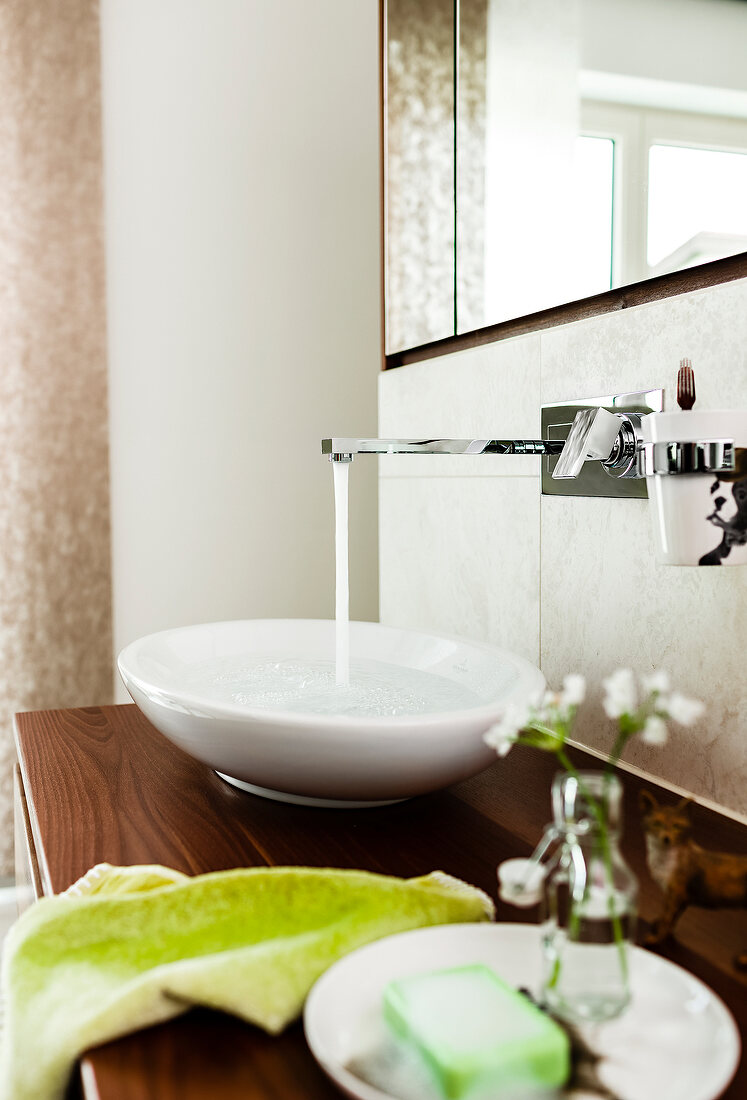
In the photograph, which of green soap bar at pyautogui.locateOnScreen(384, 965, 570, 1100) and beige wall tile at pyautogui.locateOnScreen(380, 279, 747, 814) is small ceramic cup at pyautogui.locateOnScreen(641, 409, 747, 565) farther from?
green soap bar at pyautogui.locateOnScreen(384, 965, 570, 1100)

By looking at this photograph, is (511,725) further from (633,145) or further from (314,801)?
(633,145)

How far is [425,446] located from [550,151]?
393 mm

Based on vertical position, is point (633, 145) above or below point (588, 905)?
above

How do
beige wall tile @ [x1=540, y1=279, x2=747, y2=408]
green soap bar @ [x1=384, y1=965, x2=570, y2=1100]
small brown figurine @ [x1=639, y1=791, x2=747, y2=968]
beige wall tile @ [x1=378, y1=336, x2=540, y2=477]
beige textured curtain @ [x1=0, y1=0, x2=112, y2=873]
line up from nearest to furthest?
green soap bar @ [x1=384, y1=965, x2=570, y2=1100], small brown figurine @ [x1=639, y1=791, x2=747, y2=968], beige wall tile @ [x1=540, y1=279, x2=747, y2=408], beige wall tile @ [x1=378, y1=336, x2=540, y2=477], beige textured curtain @ [x1=0, y1=0, x2=112, y2=873]

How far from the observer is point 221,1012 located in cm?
51

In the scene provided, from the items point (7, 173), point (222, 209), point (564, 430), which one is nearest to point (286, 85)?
point (222, 209)

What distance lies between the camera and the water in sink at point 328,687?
902 mm

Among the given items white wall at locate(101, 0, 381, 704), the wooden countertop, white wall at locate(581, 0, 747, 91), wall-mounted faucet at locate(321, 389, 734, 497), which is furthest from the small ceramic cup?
white wall at locate(101, 0, 381, 704)

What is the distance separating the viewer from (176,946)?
1.76ft

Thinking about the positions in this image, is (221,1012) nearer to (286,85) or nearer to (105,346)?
(105,346)

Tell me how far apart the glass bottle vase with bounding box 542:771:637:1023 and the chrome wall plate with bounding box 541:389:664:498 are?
504mm

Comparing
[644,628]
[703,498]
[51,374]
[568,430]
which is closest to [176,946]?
[703,498]

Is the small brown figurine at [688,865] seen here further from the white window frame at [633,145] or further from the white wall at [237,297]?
the white wall at [237,297]

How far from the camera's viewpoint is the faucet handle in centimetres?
81
